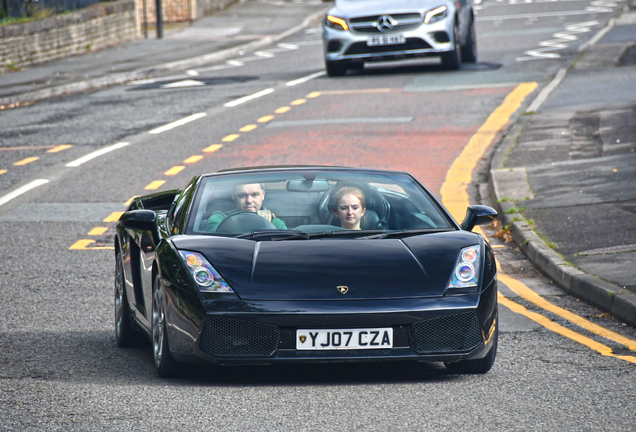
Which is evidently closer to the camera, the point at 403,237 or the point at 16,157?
the point at 403,237

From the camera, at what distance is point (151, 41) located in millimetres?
34688

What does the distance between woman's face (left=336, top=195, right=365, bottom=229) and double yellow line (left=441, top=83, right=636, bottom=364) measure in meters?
1.68

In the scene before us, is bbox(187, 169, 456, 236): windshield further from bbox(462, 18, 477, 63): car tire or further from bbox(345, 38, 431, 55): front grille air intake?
bbox(462, 18, 477, 63): car tire

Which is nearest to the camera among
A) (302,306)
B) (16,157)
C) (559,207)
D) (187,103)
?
(302,306)

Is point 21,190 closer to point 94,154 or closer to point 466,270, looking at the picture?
point 94,154

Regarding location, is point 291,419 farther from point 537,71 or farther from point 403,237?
point 537,71

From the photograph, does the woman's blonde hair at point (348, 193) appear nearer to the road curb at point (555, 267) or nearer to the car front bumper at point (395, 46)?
the road curb at point (555, 267)

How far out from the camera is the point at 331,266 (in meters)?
5.84

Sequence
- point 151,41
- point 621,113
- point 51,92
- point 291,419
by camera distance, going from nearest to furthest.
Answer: point 291,419 → point 621,113 → point 51,92 → point 151,41

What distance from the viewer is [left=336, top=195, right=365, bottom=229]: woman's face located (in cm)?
666

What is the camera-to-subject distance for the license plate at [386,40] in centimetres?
2211

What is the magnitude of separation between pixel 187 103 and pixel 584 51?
1042cm

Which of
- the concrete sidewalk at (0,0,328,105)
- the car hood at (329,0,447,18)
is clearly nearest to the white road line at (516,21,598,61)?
the car hood at (329,0,447,18)

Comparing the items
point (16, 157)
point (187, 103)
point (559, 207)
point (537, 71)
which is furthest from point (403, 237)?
point (537, 71)
